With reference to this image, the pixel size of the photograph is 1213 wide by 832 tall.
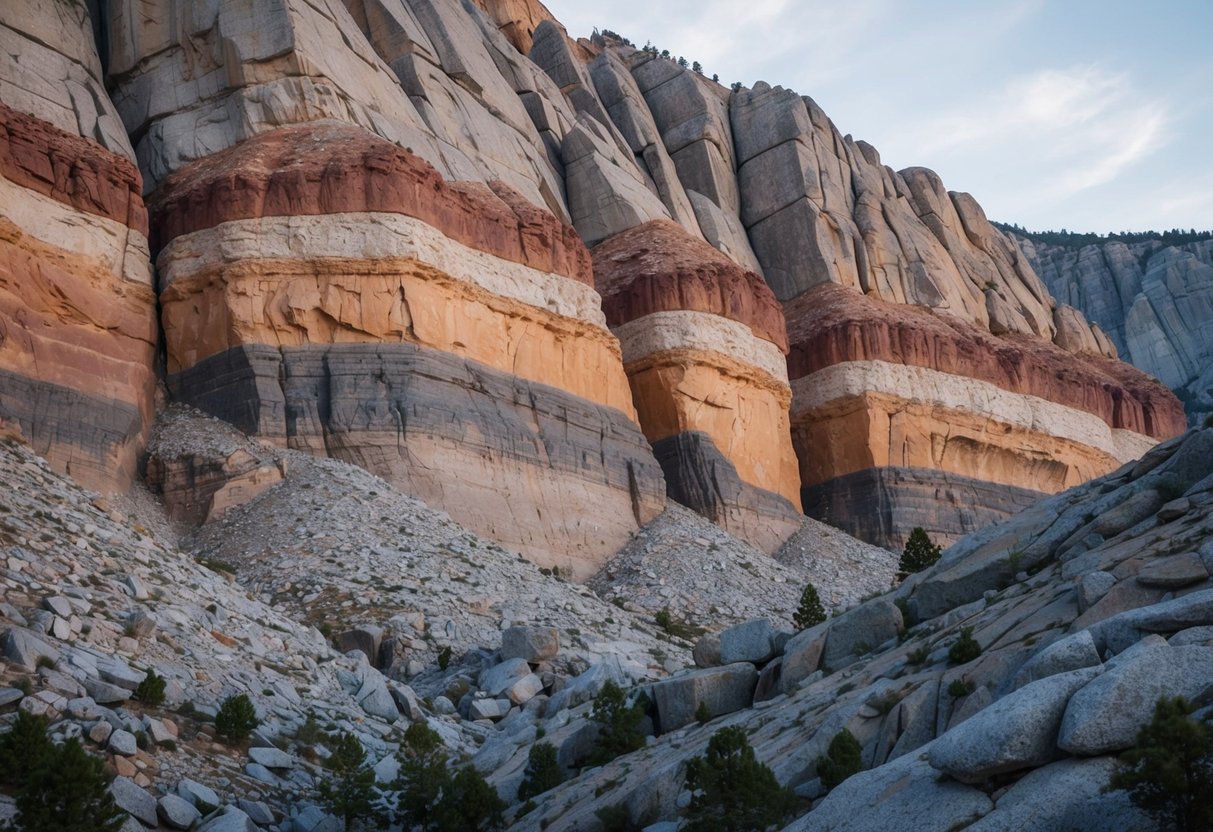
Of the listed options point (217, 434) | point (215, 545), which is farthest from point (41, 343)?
point (215, 545)

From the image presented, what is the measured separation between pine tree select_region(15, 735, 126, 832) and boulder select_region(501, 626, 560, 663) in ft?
49.4

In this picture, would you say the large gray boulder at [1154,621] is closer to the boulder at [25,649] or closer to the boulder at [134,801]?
the boulder at [134,801]

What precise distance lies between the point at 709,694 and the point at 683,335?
3983 centimetres

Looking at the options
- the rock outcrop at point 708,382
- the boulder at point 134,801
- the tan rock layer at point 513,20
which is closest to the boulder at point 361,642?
the boulder at point 134,801

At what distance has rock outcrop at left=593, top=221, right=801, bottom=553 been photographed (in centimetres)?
5812

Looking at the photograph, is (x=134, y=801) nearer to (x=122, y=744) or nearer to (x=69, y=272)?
(x=122, y=744)

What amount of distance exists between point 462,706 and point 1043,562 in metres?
13.0

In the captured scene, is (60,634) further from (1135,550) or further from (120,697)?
(1135,550)

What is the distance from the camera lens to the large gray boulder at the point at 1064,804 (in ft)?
37.0

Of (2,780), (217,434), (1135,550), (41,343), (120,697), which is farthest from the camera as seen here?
(217,434)

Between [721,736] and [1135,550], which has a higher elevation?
[1135,550]

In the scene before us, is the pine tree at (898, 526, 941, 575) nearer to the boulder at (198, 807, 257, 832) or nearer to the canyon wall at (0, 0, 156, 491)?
the boulder at (198, 807, 257, 832)

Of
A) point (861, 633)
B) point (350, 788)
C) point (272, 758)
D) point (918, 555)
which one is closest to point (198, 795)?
point (350, 788)

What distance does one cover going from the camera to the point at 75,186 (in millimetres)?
44062
